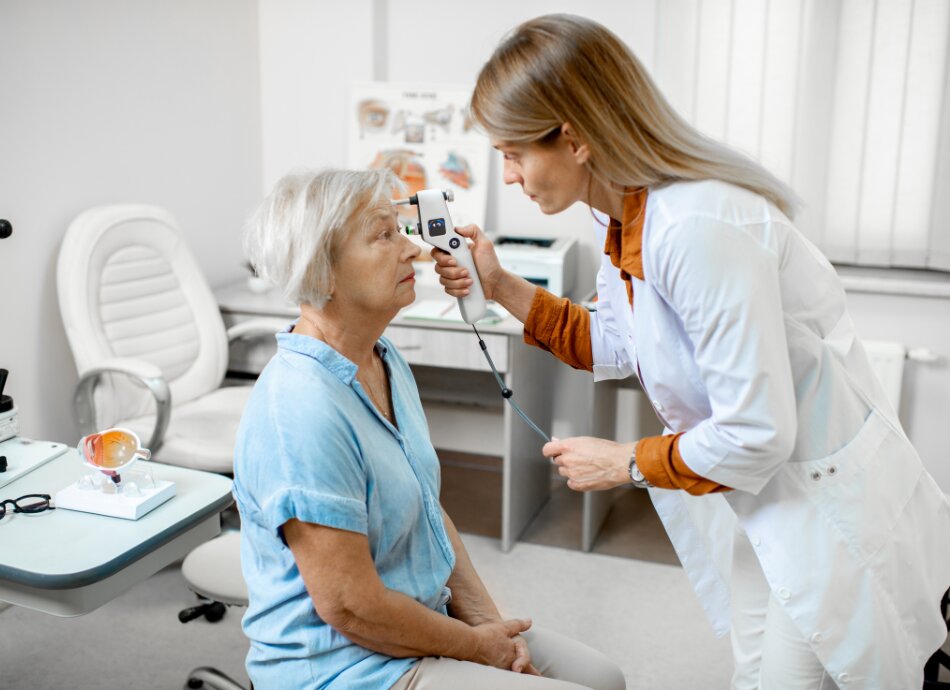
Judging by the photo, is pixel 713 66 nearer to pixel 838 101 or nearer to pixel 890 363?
pixel 838 101

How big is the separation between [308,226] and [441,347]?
154 centimetres

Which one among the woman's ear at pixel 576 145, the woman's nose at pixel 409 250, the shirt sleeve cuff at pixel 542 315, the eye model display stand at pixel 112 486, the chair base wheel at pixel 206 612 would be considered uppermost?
the woman's ear at pixel 576 145

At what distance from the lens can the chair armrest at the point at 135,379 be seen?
244 centimetres

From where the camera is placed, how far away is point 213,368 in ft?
9.73

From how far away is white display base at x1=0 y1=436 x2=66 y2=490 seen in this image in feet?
5.61

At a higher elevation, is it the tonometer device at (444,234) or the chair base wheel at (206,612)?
the tonometer device at (444,234)

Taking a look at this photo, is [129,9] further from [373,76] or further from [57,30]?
[373,76]

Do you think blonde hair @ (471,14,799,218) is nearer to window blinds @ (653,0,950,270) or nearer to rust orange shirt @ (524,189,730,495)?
rust orange shirt @ (524,189,730,495)

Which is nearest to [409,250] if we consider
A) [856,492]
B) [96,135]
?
[856,492]

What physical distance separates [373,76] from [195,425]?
1.48 meters

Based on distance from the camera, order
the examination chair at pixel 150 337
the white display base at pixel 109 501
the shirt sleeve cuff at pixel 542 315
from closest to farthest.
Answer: the white display base at pixel 109 501
the shirt sleeve cuff at pixel 542 315
the examination chair at pixel 150 337

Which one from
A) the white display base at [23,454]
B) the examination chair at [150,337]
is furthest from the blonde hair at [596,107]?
the examination chair at [150,337]

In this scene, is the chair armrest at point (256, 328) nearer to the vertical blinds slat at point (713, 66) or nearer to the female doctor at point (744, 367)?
the vertical blinds slat at point (713, 66)

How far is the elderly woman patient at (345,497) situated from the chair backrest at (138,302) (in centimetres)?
139
